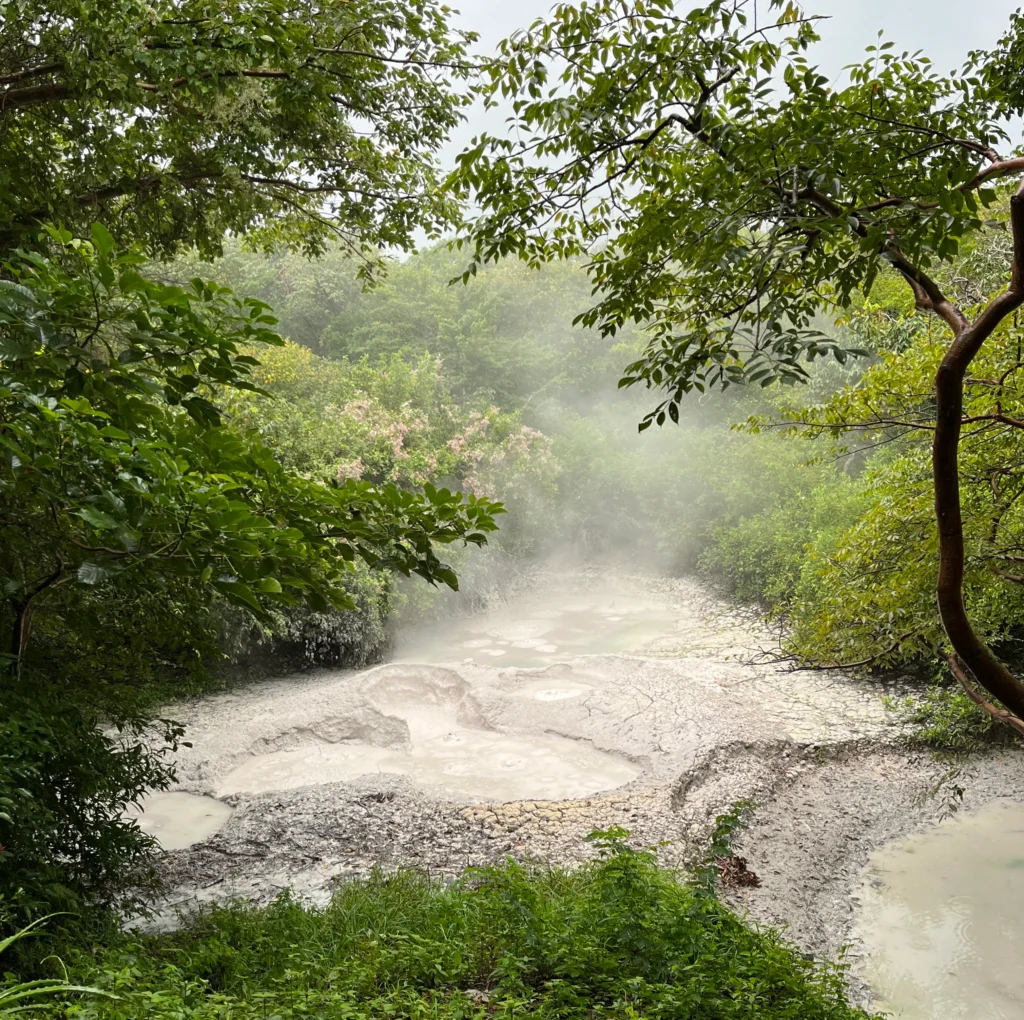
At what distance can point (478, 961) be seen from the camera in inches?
140

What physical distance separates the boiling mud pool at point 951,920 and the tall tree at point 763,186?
10.5 feet

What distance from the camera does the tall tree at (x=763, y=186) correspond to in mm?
2125

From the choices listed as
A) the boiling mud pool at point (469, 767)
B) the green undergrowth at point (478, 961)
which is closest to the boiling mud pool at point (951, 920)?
the green undergrowth at point (478, 961)

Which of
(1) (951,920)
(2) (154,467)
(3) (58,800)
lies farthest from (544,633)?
(2) (154,467)

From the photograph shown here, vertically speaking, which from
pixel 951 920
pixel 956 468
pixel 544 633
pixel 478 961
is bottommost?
pixel 951 920

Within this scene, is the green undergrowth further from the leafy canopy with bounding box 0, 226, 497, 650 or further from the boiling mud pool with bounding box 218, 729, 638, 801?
the boiling mud pool with bounding box 218, 729, 638, 801

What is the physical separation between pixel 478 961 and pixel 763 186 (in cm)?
330

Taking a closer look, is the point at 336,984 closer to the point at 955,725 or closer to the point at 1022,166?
the point at 1022,166

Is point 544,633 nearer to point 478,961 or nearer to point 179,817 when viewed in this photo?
point 179,817

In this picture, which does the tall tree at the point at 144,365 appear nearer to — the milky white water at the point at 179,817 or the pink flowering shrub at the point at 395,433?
the milky white water at the point at 179,817

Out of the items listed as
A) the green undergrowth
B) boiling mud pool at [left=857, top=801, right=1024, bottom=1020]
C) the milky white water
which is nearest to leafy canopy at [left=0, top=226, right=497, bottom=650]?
the green undergrowth

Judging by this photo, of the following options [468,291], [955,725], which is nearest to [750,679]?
[955,725]

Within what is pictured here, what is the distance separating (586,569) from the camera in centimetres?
1819

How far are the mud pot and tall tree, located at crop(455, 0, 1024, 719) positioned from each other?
3025 millimetres
